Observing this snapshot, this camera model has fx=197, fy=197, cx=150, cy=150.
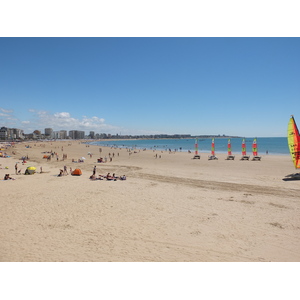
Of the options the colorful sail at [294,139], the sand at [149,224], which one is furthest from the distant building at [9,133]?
the colorful sail at [294,139]

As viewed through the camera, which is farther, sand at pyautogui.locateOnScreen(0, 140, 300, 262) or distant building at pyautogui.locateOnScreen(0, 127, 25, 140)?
distant building at pyautogui.locateOnScreen(0, 127, 25, 140)

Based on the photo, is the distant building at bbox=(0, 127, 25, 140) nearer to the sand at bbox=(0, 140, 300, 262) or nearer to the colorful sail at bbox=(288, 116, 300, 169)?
the sand at bbox=(0, 140, 300, 262)

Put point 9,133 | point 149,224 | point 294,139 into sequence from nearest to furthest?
point 149,224, point 294,139, point 9,133

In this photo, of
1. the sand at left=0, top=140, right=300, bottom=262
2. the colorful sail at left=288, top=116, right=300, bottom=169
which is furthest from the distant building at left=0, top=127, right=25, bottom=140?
the colorful sail at left=288, top=116, right=300, bottom=169

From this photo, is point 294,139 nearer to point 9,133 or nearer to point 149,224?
point 149,224

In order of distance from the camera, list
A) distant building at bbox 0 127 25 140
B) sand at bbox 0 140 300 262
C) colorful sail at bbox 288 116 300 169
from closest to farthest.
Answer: sand at bbox 0 140 300 262 → colorful sail at bbox 288 116 300 169 → distant building at bbox 0 127 25 140

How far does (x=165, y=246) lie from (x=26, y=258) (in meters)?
3.61

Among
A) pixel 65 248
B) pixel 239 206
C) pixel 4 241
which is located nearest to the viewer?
Answer: pixel 65 248

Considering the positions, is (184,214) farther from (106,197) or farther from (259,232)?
(106,197)

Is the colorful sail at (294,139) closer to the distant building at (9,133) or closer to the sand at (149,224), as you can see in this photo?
the sand at (149,224)

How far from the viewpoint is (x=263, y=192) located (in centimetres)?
1129

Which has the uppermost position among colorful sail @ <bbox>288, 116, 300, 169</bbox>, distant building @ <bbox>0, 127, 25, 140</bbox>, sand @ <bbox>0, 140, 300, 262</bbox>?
distant building @ <bbox>0, 127, 25, 140</bbox>

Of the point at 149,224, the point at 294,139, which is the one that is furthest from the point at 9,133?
Result: the point at 294,139

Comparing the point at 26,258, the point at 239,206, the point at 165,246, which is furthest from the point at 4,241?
the point at 239,206
